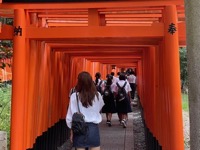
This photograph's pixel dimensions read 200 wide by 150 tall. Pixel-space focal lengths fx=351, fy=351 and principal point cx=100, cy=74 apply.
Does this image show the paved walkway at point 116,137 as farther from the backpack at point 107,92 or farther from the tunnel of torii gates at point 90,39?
the tunnel of torii gates at point 90,39

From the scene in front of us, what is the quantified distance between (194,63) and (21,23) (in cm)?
311

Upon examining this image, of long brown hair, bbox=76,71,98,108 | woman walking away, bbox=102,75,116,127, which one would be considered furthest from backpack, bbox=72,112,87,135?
woman walking away, bbox=102,75,116,127

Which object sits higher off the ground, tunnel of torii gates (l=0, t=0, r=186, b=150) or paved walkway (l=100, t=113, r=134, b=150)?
tunnel of torii gates (l=0, t=0, r=186, b=150)

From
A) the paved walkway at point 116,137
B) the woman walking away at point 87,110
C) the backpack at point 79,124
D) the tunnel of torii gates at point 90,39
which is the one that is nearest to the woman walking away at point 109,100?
the paved walkway at point 116,137

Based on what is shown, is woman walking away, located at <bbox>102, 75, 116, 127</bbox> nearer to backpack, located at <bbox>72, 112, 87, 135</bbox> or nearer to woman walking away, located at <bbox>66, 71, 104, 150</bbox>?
woman walking away, located at <bbox>66, 71, 104, 150</bbox>

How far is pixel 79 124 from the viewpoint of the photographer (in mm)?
4352

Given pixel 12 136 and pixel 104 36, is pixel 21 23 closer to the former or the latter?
pixel 104 36

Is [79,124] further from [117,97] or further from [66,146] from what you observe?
[117,97]

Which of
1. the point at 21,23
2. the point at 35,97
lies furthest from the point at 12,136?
the point at 21,23

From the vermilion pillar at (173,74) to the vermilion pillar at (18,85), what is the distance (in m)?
2.00

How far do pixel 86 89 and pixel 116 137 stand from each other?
4.73 m

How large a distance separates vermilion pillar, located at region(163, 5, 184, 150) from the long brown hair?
1.08m

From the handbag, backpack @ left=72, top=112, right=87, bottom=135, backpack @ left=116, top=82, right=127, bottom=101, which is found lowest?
the handbag

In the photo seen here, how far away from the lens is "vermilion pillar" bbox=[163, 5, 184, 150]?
15.3 ft
